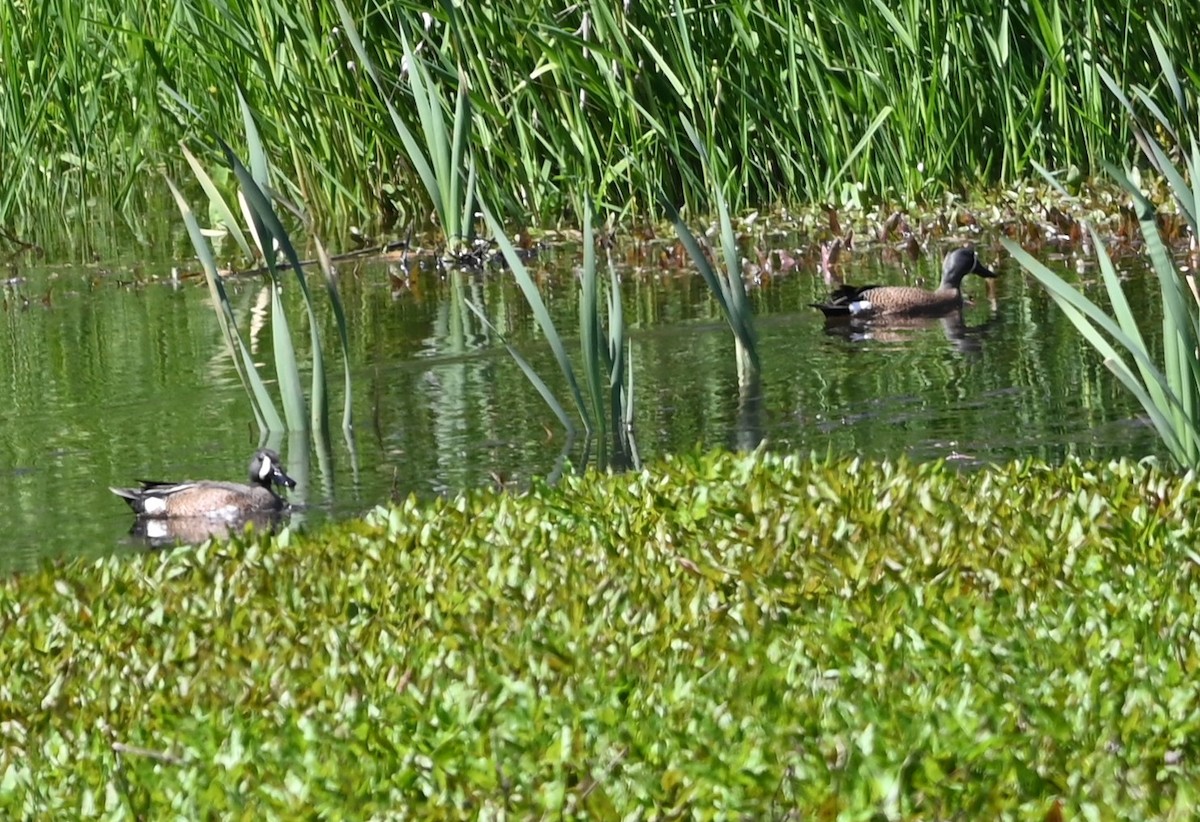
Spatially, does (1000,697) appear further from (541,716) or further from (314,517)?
(314,517)

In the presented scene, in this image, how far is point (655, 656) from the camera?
4.27 m

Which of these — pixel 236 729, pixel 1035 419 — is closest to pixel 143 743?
pixel 236 729

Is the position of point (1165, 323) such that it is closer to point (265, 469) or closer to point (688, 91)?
point (265, 469)

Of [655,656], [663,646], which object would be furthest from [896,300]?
[655,656]

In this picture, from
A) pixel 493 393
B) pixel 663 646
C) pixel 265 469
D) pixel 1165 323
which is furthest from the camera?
pixel 493 393

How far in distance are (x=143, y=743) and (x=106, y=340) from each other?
6.33 m

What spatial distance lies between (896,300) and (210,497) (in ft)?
13.2

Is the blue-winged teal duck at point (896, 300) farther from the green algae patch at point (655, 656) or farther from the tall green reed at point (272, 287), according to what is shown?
the green algae patch at point (655, 656)

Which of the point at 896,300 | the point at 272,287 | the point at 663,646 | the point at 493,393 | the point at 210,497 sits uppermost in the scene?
the point at 272,287

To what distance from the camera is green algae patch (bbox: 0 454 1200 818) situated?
3.59 metres

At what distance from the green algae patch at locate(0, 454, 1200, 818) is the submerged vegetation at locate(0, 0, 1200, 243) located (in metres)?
5.30

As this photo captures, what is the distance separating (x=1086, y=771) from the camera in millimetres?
3549

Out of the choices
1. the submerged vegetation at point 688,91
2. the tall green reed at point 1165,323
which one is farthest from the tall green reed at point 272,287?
the submerged vegetation at point 688,91

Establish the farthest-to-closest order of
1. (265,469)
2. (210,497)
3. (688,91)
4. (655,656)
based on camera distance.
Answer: (688,91)
(265,469)
(210,497)
(655,656)
